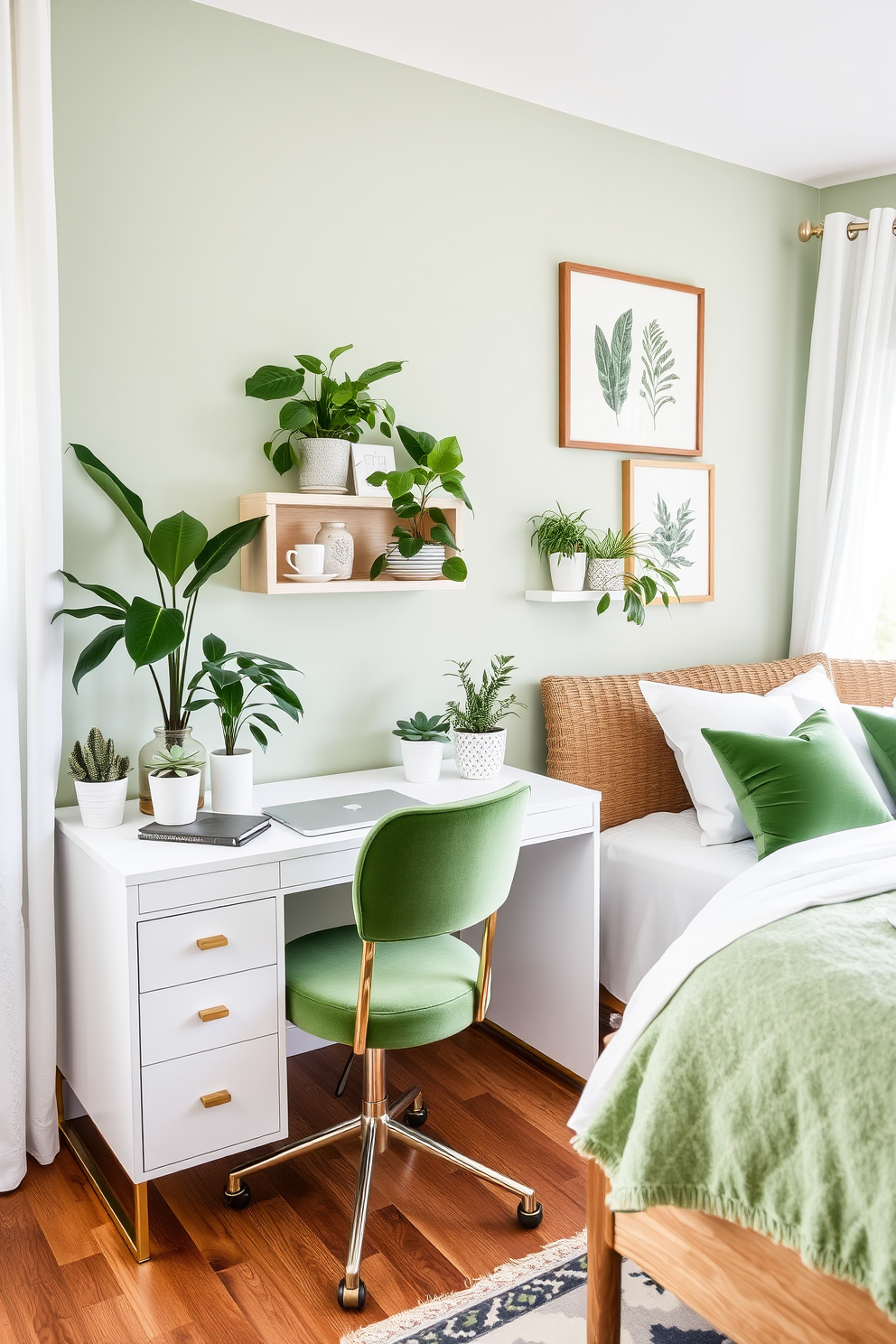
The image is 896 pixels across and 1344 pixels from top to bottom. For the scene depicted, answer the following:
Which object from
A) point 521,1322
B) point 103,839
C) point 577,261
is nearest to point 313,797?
point 103,839

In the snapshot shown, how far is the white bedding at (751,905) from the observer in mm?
1651

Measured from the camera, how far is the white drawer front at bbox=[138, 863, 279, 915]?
1887 millimetres

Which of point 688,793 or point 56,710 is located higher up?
point 56,710

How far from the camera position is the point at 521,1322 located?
5.88 feet

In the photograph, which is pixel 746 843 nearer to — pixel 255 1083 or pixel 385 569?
pixel 385 569

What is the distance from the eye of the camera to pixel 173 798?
213 centimetres

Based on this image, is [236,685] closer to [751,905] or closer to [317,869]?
[317,869]

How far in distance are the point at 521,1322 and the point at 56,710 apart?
148cm

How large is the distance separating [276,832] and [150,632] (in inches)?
19.3

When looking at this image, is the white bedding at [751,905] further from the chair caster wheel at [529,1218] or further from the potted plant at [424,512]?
the potted plant at [424,512]

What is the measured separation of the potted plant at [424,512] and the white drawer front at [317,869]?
0.79 metres

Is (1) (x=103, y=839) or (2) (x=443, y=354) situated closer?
(1) (x=103, y=839)

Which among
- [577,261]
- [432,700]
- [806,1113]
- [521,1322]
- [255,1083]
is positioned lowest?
[521,1322]

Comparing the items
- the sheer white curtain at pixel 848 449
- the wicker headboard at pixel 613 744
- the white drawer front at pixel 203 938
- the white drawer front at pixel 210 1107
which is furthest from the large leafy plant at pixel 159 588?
the sheer white curtain at pixel 848 449
